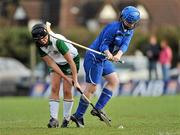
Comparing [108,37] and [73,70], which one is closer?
[73,70]

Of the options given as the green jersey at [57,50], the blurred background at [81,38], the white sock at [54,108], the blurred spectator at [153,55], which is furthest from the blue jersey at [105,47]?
the blurred spectator at [153,55]

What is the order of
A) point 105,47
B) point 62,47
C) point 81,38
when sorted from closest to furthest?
point 62,47 → point 105,47 → point 81,38

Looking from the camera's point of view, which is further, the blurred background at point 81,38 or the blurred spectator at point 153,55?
the blurred background at point 81,38

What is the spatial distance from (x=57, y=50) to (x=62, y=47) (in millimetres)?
244

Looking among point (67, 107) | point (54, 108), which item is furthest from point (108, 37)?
point (54, 108)

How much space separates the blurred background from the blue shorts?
18.1 metres

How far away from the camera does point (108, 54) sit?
14062 mm

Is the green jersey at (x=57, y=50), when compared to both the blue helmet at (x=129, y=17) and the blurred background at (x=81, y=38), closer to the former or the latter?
the blue helmet at (x=129, y=17)

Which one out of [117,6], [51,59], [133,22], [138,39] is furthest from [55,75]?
[117,6]

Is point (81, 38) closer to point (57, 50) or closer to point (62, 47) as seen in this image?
point (57, 50)

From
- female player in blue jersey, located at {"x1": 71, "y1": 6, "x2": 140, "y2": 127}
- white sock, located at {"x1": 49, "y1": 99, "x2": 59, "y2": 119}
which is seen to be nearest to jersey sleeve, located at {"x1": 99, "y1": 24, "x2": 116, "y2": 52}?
female player in blue jersey, located at {"x1": 71, "y1": 6, "x2": 140, "y2": 127}

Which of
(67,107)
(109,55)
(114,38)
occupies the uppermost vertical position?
(114,38)

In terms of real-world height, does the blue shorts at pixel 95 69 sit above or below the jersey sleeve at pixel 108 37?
below

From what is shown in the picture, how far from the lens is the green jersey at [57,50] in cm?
1391
